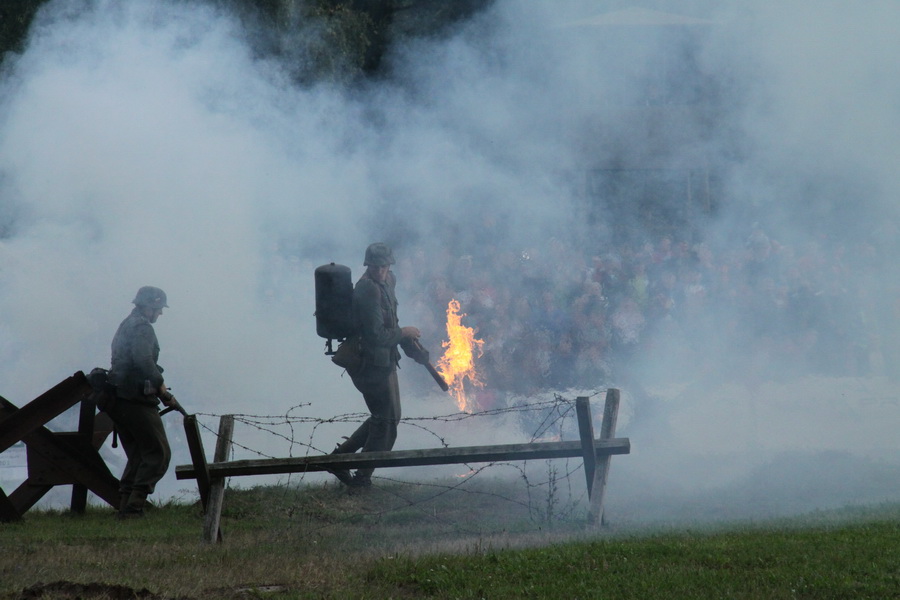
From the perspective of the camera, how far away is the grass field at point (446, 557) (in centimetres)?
501

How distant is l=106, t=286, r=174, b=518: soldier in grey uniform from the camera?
8.11 m

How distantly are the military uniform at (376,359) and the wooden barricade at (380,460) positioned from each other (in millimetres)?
1756

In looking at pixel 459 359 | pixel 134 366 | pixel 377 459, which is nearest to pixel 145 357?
pixel 134 366

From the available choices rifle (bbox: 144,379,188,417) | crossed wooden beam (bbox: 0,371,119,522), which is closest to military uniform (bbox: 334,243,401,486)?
rifle (bbox: 144,379,188,417)

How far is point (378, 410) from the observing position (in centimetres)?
881

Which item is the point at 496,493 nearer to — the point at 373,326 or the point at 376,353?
the point at 376,353

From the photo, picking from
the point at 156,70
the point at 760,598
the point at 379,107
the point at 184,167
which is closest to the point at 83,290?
the point at 184,167

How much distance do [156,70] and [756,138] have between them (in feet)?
24.1

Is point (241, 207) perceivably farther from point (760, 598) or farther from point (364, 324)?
point (760, 598)

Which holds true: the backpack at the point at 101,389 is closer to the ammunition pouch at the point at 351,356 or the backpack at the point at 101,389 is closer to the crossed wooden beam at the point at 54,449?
the crossed wooden beam at the point at 54,449

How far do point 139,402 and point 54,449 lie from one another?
0.77 meters

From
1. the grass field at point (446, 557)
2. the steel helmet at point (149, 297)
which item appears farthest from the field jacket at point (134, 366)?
the grass field at point (446, 557)

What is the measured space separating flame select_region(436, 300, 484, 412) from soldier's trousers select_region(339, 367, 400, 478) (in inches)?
107

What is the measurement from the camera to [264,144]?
11.8 m
